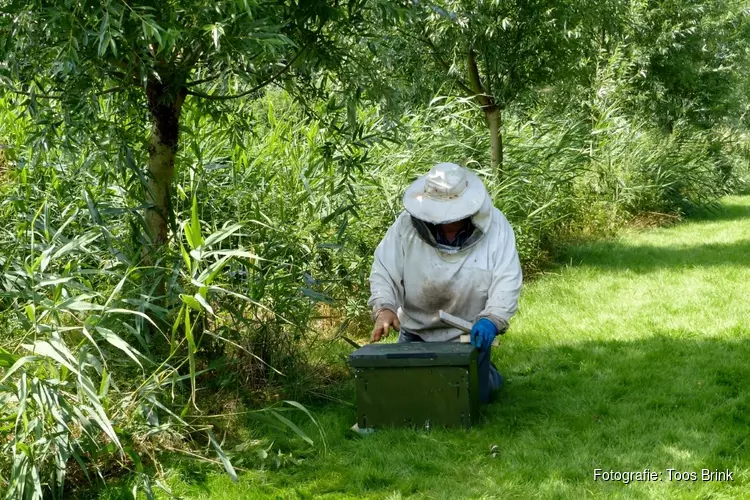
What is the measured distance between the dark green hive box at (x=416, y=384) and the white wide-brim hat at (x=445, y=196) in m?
0.75

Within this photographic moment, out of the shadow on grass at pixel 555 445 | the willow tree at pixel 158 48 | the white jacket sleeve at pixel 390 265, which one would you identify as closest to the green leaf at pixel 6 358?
the shadow on grass at pixel 555 445

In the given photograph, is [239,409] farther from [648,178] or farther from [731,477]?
[648,178]

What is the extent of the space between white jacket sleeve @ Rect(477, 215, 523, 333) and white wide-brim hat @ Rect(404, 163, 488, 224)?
313mm

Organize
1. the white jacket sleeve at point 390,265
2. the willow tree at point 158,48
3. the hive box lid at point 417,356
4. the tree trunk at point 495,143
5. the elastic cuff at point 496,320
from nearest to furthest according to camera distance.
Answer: the willow tree at point 158,48 < the hive box lid at point 417,356 < the elastic cuff at point 496,320 < the white jacket sleeve at point 390,265 < the tree trunk at point 495,143

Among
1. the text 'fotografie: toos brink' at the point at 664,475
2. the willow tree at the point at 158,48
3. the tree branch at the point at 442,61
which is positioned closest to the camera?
the willow tree at the point at 158,48

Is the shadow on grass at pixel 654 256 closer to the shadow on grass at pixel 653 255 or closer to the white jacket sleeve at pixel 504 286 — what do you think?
the shadow on grass at pixel 653 255

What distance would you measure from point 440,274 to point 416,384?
2.70 ft

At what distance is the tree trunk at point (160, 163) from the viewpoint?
544 centimetres

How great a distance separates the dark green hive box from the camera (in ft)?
16.7

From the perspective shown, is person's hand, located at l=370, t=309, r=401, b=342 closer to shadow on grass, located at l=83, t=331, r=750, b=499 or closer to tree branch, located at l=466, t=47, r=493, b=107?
shadow on grass, located at l=83, t=331, r=750, b=499

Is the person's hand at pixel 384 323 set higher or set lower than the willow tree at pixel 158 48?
lower

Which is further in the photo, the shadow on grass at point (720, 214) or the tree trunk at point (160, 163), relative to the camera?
the shadow on grass at point (720, 214)

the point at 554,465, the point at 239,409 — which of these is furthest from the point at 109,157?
the point at 554,465

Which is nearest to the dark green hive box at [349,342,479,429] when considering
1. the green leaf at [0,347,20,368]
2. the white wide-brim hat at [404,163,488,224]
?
the white wide-brim hat at [404,163,488,224]
